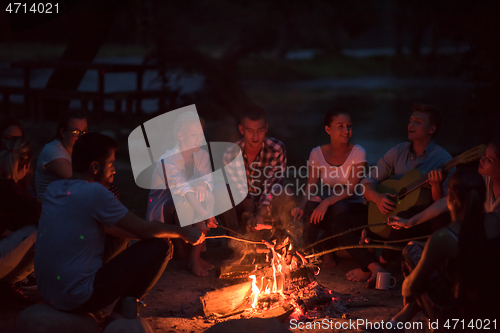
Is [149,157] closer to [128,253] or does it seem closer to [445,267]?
[128,253]

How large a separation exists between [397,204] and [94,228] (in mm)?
2736

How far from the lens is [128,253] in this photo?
3234mm

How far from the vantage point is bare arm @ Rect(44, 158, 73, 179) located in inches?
166

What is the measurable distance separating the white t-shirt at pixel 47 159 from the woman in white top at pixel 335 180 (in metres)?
2.25

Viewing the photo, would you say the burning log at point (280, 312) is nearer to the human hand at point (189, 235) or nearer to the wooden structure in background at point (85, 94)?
the human hand at point (189, 235)

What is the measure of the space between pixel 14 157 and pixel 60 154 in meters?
0.49

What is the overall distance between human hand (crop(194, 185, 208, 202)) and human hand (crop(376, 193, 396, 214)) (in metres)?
1.66

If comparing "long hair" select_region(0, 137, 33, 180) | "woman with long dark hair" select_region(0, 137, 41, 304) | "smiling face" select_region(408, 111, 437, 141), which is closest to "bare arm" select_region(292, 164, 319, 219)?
"smiling face" select_region(408, 111, 437, 141)

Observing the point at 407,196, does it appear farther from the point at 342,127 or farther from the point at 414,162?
the point at 342,127

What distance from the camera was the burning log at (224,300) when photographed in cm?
379

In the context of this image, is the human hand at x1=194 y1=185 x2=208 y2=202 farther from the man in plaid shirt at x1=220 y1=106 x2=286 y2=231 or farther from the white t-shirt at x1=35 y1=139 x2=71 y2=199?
the white t-shirt at x1=35 y1=139 x2=71 y2=199

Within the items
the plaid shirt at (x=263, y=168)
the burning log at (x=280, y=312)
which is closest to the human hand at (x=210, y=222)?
the plaid shirt at (x=263, y=168)

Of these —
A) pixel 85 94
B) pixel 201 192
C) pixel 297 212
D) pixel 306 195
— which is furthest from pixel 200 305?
pixel 85 94

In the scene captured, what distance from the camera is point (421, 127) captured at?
4.43 meters
